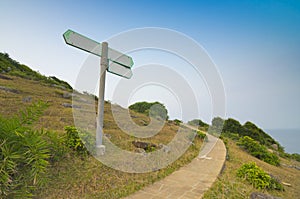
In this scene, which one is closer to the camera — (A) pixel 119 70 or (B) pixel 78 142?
(B) pixel 78 142

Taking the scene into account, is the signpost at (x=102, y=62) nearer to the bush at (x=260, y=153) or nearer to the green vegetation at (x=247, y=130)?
the bush at (x=260, y=153)

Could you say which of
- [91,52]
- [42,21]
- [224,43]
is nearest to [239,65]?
[224,43]

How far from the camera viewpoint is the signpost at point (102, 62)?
3.23 metres

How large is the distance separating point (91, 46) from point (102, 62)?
0.35 meters

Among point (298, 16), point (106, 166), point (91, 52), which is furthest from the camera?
point (298, 16)

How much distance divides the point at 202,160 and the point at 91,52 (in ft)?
12.7

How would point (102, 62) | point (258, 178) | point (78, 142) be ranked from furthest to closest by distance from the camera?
point (258, 178)
point (102, 62)
point (78, 142)

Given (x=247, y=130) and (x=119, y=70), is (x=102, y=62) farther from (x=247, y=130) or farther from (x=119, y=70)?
(x=247, y=130)

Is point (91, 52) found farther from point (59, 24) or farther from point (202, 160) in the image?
point (202, 160)

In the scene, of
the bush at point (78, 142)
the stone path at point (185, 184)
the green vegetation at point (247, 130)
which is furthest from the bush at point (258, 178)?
the green vegetation at point (247, 130)

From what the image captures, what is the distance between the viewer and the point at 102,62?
3.50 meters

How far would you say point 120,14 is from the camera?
536 cm

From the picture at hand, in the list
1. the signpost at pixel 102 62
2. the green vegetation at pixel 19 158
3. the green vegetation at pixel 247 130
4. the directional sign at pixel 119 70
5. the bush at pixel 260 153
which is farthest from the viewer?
the green vegetation at pixel 247 130

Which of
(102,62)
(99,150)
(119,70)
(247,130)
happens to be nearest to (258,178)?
(99,150)
